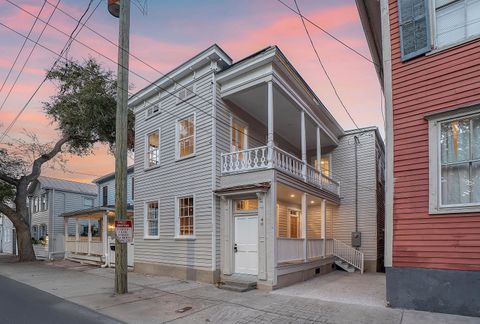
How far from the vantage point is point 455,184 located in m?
7.09

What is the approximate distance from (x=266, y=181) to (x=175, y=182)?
14.5ft

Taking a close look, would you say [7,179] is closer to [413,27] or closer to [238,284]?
[238,284]

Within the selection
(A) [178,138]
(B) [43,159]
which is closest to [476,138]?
(A) [178,138]

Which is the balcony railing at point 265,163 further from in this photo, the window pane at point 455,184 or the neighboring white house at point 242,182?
the window pane at point 455,184

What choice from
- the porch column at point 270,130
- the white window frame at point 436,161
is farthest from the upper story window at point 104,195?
the white window frame at point 436,161

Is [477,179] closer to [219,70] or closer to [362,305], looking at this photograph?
[362,305]

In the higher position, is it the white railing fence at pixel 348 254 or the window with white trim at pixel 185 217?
the window with white trim at pixel 185 217

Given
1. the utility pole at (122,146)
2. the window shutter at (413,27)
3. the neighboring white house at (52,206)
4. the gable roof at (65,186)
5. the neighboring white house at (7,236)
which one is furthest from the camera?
the neighboring white house at (7,236)

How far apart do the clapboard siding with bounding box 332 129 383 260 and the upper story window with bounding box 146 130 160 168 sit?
937 centimetres

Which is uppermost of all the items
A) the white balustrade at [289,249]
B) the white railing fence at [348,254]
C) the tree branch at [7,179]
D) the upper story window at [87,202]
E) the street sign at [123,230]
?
the tree branch at [7,179]

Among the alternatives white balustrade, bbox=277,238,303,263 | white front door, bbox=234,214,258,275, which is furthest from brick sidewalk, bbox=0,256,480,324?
white balustrade, bbox=277,238,303,263

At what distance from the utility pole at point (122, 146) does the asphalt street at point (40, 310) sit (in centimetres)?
147

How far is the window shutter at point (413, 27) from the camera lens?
769cm

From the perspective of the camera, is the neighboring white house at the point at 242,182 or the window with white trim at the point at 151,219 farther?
the window with white trim at the point at 151,219
